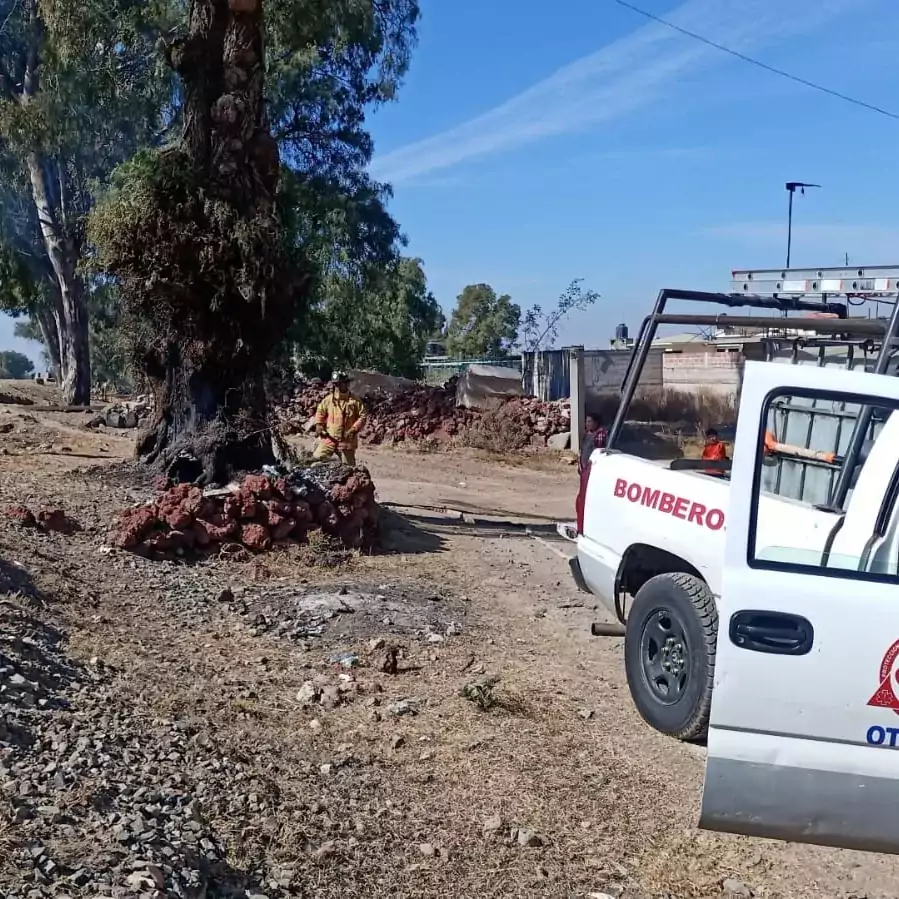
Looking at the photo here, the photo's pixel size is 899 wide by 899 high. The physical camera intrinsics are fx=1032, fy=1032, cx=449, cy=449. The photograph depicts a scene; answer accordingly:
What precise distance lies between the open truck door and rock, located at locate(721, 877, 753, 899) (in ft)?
2.24

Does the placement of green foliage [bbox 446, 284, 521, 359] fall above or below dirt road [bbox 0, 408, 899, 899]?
above

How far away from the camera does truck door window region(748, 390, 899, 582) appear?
137 inches

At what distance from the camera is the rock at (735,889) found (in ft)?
12.4

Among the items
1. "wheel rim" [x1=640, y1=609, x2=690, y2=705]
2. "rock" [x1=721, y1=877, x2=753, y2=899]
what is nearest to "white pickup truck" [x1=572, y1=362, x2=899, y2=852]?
"rock" [x1=721, y1=877, x2=753, y2=899]

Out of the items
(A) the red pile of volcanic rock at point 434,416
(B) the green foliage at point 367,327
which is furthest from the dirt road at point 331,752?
(B) the green foliage at point 367,327

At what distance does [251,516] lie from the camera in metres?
9.18

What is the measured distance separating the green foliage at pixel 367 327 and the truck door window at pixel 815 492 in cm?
1820

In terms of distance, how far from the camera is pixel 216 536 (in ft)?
29.4

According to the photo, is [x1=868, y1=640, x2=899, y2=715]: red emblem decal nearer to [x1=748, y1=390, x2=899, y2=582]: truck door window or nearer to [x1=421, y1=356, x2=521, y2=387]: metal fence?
[x1=748, y1=390, x2=899, y2=582]: truck door window

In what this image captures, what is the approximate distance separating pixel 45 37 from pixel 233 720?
23.2 metres

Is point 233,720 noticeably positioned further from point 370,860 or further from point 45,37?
point 45,37

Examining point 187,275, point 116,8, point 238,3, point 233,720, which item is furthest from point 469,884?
point 116,8

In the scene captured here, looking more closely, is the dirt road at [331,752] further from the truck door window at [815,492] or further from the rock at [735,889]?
the truck door window at [815,492]

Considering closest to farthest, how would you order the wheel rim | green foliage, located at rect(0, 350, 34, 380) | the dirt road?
the dirt road
the wheel rim
green foliage, located at rect(0, 350, 34, 380)
